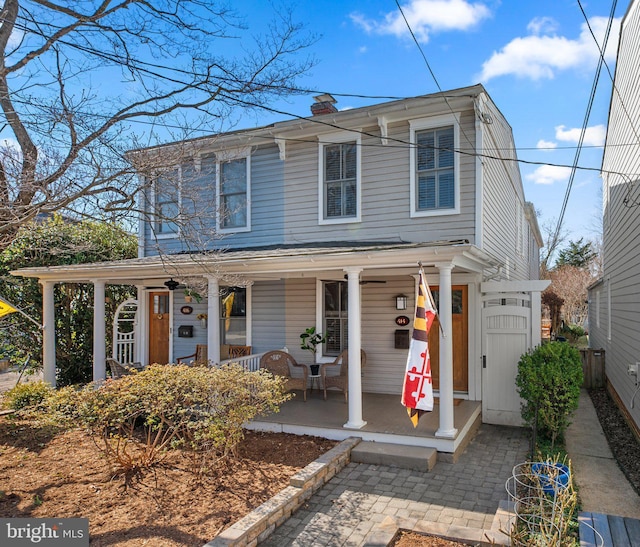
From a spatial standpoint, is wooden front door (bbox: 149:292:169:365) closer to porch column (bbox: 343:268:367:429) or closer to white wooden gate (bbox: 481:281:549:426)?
porch column (bbox: 343:268:367:429)

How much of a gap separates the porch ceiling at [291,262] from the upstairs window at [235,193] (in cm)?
191

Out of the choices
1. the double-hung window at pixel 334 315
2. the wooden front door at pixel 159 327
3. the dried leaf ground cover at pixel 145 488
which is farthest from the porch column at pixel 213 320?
the wooden front door at pixel 159 327

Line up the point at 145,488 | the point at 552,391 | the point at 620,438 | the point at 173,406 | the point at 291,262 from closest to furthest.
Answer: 1. the point at 145,488
2. the point at 173,406
3. the point at 552,391
4. the point at 620,438
5. the point at 291,262

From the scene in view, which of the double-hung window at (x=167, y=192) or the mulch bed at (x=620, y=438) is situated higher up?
the double-hung window at (x=167, y=192)

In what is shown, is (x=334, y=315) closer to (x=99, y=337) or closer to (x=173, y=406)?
(x=173, y=406)

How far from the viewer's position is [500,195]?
10273 millimetres

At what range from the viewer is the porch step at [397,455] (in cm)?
588

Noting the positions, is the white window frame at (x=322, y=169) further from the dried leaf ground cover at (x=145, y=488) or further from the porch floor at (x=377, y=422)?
the dried leaf ground cover at (x=145, y=488)

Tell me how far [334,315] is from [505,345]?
10.9 feet

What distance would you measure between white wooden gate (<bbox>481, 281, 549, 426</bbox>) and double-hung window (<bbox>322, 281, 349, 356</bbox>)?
2793 millimetres

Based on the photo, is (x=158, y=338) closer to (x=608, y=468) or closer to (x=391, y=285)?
(x=391, y=285)

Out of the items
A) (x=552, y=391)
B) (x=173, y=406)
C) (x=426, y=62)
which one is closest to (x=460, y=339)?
(x=552, y=391)

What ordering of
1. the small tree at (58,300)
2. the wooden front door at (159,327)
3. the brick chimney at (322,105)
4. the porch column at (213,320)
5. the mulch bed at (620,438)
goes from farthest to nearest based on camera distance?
1. the wooden front door at (159,327)
2. the small tree at (58,300)
3. the brick chimney at (322,105)
4. the porch column at (213,320)
5. the mulch bed at (620,438)

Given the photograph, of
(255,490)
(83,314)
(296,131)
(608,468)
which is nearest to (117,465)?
(255,490)
